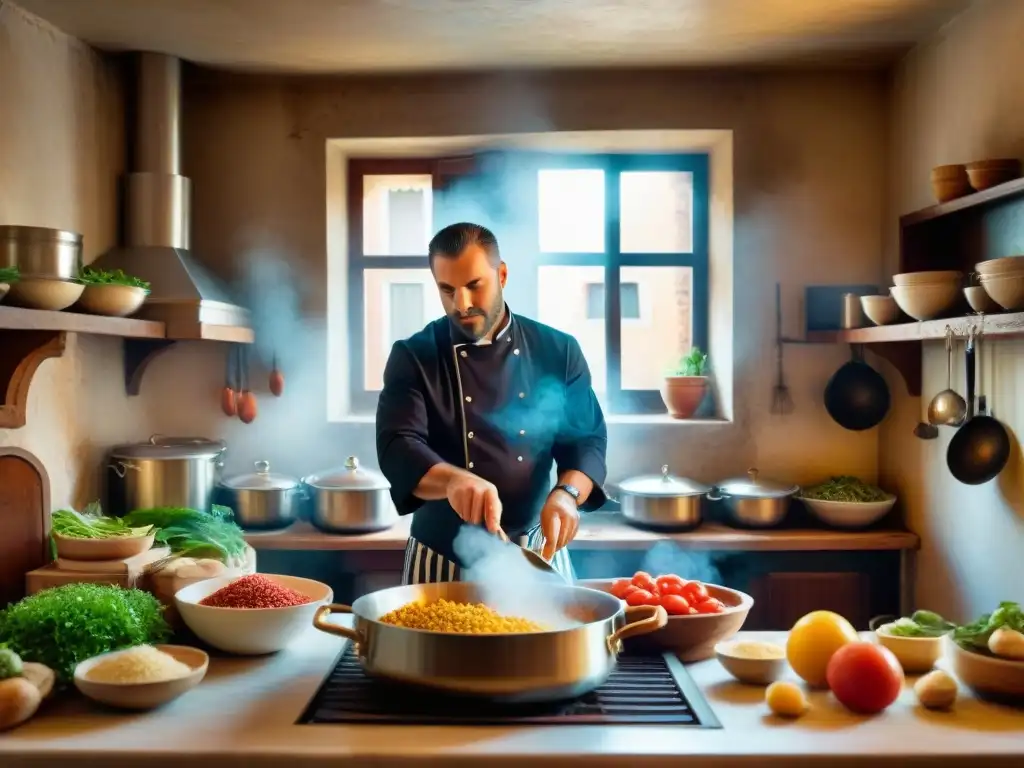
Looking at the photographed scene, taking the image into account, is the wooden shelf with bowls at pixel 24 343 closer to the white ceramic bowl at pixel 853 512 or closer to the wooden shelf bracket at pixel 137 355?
the wooden shelf bracket at pixel 137 355

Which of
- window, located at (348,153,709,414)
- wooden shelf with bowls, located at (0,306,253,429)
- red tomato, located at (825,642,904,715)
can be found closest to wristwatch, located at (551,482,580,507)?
red tomato, located at (825,642,904,715)

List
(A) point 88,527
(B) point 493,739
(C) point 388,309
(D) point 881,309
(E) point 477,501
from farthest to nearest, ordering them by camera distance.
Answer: (C) point 388,309
(D) point 881,309
(A) point 88,527
(E) point 477,501
(B) point 493,739

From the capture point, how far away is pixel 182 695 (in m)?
1.76

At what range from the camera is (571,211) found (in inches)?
165

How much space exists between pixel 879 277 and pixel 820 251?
258 mm

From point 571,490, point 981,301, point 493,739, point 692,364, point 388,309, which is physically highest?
point 388,309

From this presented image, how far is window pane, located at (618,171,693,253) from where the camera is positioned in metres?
4.19

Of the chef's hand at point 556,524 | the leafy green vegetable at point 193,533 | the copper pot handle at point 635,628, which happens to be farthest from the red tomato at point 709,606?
the leafy green vegetable at point 193,533

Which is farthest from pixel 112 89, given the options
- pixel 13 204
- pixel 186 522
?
pixel 186 522

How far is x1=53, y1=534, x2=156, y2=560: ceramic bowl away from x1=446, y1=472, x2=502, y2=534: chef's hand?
1124mm

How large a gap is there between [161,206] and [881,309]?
8.88ft

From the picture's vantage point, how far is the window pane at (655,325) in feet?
13.8

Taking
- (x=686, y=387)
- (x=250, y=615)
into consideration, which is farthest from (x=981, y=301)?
(x=250, y=615)

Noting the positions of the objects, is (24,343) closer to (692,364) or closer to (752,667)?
(752,667)
